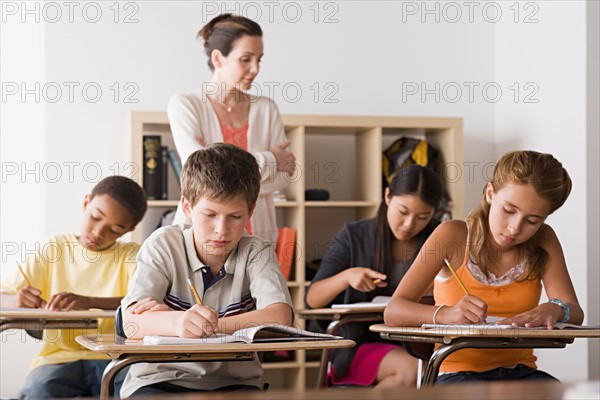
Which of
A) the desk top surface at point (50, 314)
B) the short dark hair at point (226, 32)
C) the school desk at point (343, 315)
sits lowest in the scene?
the school desk at point (343, 315)

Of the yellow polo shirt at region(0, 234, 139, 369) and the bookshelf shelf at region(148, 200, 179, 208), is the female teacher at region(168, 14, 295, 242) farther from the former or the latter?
the bookshelf shelf at region(148, 200, 179, 208)

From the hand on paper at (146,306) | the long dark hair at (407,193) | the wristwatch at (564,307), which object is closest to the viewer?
the hand on paper at (146,306)

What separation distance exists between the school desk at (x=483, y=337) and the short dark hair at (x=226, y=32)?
1.54 m

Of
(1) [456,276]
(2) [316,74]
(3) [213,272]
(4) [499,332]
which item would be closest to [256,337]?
(3) [213,272]

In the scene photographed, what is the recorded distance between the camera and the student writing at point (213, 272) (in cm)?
199

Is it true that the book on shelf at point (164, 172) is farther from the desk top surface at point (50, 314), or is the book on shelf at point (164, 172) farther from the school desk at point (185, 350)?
the school desk at point (185, 350)

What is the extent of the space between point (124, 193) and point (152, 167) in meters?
1.23

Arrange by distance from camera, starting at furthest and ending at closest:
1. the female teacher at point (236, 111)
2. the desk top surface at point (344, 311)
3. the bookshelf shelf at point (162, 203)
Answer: the bookshelf shelf at point (162, 203) < the female teacher at point (236, 111) < the desk top surface at point (344, 311)

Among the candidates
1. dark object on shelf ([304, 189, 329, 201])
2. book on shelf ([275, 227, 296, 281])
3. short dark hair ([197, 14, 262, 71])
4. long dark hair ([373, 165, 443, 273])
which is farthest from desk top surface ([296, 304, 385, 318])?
dark object on shelf ([304, 189, 329, 201])

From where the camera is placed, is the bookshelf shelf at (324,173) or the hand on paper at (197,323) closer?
the hand on paper at (197,323)

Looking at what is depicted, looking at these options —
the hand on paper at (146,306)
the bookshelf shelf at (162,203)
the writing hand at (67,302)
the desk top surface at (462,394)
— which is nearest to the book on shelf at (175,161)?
the bookshelf shelf at (162,203)

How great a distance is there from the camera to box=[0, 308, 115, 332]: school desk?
8.40 ft

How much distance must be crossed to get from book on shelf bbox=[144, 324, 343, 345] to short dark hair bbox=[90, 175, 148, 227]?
1.51 m

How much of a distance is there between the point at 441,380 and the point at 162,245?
85cm
